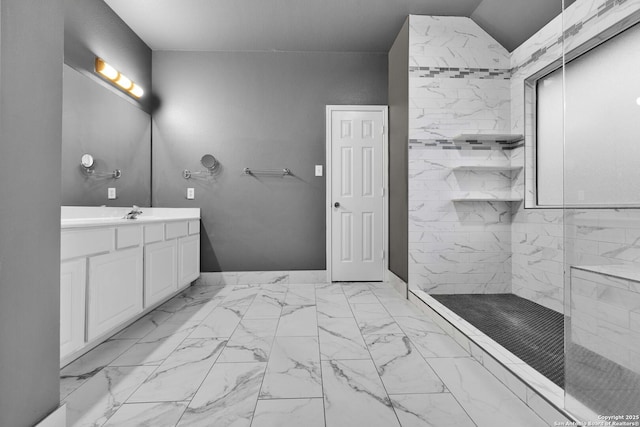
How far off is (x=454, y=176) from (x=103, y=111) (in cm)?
311

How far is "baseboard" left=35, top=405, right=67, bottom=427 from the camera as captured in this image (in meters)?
1.04

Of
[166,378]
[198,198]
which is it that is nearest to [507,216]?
[166,378]

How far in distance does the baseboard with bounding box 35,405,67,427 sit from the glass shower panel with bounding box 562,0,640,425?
1.86 metres

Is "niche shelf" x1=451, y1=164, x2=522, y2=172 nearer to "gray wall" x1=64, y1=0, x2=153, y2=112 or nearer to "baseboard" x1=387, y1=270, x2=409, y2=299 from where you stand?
"baseboard" x1=387, y1=270, x2=409, y2=299

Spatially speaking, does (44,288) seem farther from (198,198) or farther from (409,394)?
(198,198)

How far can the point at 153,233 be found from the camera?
2.30 m

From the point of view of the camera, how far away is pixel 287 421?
118 cm

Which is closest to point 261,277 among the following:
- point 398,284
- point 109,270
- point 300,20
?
point 398,284

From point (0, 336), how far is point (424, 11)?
3435 millimetres

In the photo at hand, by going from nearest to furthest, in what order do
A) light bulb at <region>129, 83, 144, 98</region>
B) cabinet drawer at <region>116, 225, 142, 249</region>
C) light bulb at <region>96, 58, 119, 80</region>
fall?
→ 1. cabinet drawer at <region>116, 225, 142, 249</region>
2. light bulb at <region>96, 58, 119, 80</region>
3. light bulb at <region>129, 83, 144, 98</region>

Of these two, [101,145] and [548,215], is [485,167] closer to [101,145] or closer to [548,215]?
[548,215]

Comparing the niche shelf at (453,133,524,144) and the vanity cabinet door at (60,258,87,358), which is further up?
the niche shelf at (453,133,524,144)

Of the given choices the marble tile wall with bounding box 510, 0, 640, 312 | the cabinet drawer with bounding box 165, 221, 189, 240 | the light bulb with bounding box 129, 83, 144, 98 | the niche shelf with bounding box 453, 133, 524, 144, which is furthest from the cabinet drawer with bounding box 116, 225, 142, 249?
the niche shelf with bounding box 453, 133, 524, 144

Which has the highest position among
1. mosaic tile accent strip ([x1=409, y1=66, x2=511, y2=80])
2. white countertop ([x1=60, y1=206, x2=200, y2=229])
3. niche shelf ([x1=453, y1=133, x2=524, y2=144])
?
mosaic tile accent strip ([x1=409, y1=66, x2=511, y2=80])
